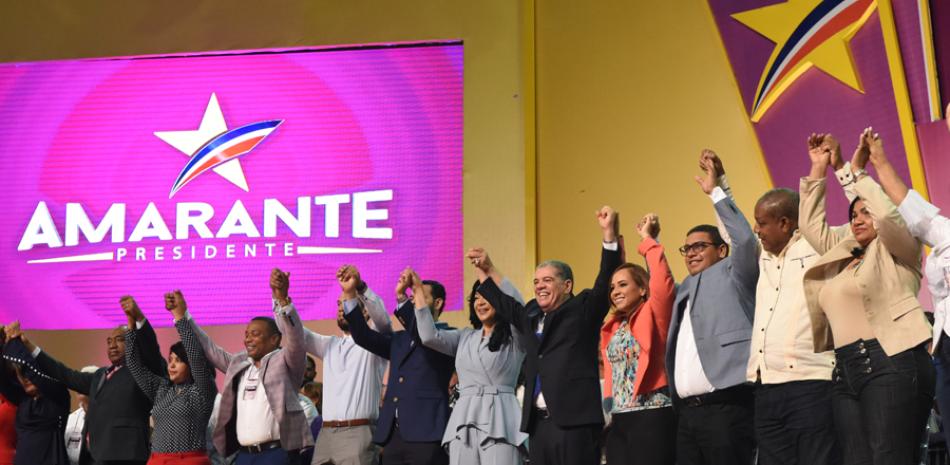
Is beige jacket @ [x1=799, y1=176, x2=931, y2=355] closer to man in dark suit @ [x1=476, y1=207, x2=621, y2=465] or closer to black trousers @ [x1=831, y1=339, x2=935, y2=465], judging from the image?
black trousers @ [x1=831, y1=339, x2=935, y2=465]

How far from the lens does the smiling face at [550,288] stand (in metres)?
4.27

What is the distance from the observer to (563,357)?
412cm

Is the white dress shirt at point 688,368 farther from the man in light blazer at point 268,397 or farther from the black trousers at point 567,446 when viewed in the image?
the man in light blazer at point 268,397

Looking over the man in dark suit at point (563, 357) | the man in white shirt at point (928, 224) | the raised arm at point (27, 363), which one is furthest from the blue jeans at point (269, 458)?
the man in white shirt at point (928, 224)

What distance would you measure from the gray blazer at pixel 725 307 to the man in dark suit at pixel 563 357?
359 mm

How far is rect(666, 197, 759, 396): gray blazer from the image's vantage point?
363 cm

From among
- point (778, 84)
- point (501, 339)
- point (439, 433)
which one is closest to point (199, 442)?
point (439, 433)

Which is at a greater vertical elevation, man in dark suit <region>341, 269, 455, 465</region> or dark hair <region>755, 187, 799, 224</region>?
dark hair <region>755, 187, 799, 224</region>

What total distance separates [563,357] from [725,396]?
2.27ft

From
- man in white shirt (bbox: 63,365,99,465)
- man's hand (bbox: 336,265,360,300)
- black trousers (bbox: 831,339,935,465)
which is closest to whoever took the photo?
black trousers (bbox: 831,339,935,465)

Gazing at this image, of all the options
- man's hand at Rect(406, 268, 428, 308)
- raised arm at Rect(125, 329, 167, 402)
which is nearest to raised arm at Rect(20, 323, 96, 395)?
raised arm at Rect(125, 329, 167, 402)

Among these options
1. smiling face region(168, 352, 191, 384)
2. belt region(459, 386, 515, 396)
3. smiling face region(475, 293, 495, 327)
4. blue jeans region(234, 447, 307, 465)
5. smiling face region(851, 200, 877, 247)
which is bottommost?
blue jeans region(234, 447, 307, 465)

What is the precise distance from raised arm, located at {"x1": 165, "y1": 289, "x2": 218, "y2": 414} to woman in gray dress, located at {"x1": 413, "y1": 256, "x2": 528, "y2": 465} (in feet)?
3.67

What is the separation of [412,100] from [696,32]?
5.69ft
